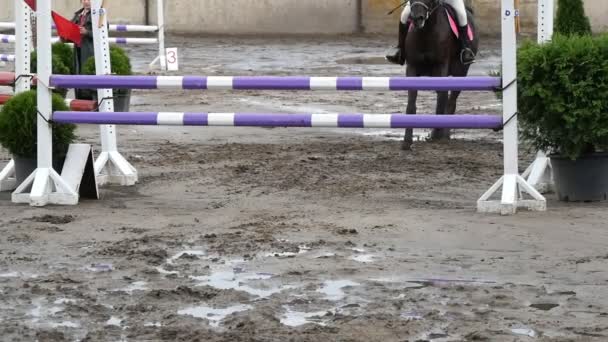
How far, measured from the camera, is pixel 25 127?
1004 cm

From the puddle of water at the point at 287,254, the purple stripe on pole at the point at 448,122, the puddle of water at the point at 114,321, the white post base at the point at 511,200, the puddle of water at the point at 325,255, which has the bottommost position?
the puddle of water at the point at 325,255

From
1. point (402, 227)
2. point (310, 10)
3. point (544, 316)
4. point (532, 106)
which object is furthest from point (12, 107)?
point (310, 10)

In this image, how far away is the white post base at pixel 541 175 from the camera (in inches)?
408

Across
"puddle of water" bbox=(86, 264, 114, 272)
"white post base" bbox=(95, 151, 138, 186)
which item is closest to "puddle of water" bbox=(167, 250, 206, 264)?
"puddle of water" bbox=(86, 264, 114, 272)

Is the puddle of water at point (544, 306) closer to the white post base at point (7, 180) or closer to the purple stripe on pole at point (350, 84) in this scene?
the purple stripe on pole at point (350, 84)

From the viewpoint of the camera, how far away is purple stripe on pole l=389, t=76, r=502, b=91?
30.9ft

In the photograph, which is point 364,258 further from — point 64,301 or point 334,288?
point 64,301

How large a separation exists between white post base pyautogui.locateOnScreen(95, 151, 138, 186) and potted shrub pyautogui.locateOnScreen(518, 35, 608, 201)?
3.30 meters

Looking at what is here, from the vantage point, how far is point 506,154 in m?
9.41

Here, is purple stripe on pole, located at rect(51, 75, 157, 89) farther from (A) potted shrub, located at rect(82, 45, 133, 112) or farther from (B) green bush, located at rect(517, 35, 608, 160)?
(A) potted shrub, located at rect(82, 45, 133, 112)

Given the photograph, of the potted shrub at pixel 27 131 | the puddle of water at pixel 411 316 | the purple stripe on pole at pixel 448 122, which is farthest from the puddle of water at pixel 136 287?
the potted shrub at pixel 27 131

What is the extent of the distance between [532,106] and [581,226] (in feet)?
4.06

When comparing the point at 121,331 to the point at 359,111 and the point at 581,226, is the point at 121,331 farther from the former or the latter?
the point at 359,111

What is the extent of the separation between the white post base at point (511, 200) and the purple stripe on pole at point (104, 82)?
2.56m
